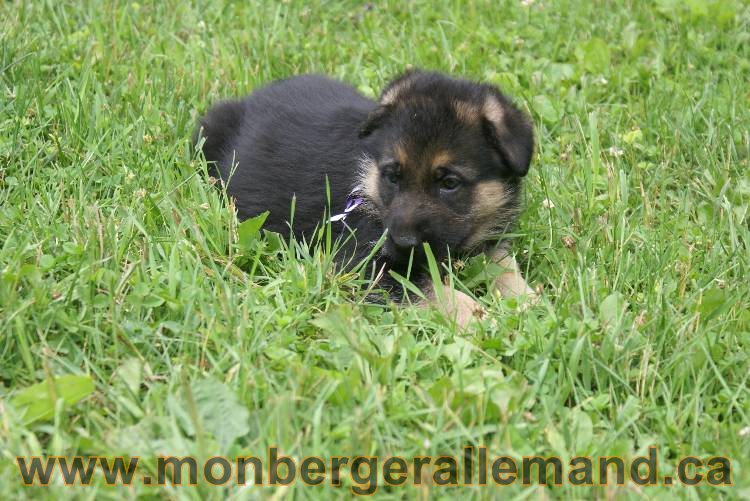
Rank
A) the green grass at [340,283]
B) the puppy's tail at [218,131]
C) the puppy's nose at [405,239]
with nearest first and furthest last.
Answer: the green grass at [340,283], the puppy's nose at [405,239], the puppy's tail at [218,131]

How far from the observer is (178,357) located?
300cm

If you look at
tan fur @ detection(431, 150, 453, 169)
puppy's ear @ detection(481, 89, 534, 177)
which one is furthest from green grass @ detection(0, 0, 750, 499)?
tan fur @ detection(431, 150, 453, 169)

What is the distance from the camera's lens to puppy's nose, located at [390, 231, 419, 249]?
12.2 feet

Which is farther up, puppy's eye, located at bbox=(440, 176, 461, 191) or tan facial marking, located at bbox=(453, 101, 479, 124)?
tan facial marking, located at bbox=(453, 101, 479, 124)

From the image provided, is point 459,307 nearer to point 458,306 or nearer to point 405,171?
point 458,306

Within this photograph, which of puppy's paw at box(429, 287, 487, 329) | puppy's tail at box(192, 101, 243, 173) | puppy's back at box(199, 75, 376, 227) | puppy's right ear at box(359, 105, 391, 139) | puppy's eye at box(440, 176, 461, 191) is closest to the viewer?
puppy's paw at box(429, 287, 487, 329)

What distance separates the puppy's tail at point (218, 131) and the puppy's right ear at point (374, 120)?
0.99 meters

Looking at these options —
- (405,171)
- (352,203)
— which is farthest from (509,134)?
(352,203)

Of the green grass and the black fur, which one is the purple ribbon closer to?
the black fur

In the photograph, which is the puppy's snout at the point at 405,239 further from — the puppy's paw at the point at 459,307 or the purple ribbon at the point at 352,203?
the purple ribbon at the point at 352,203

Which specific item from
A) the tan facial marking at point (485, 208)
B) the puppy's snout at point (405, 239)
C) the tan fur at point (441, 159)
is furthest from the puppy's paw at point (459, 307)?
the tan fur at point (441, 159)

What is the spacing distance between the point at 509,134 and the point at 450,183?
325 millimetres

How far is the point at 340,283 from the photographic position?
11.9 ft

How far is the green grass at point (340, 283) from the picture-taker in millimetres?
2758
